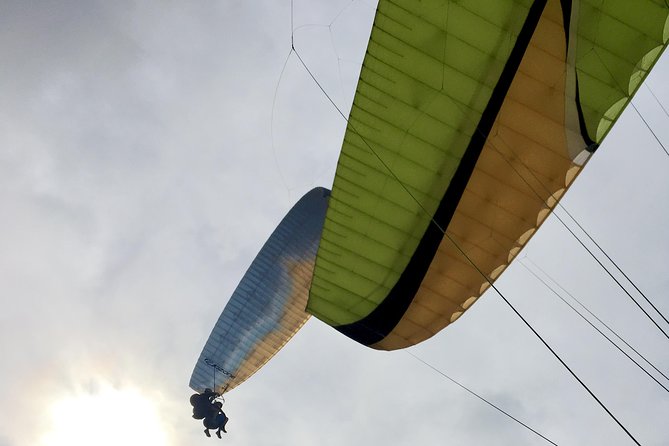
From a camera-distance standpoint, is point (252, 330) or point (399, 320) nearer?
point (399, 320)

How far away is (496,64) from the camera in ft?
25.8

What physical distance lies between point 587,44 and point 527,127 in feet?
5.10

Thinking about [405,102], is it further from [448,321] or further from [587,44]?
Answer: [448,321]

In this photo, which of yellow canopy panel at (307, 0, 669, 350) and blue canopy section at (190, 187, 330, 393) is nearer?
yellow canopy panel at (307, 0, 669, 350)

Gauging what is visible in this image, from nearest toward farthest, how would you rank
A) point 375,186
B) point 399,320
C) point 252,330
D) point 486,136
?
point 486,136 < point 375,186 < point 399,320 < point 252,330

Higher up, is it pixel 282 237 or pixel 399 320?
pixel 282 237

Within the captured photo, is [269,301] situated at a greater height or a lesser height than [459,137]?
greater

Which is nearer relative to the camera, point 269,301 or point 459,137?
point 459,137

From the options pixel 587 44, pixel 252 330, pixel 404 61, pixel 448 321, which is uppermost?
pixel 252 330

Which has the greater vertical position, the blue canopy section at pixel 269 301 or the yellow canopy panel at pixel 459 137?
the blue canopy section at pixel 269 301

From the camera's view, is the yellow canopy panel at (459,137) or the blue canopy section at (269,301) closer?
the yellow canopy panel at (459,137)

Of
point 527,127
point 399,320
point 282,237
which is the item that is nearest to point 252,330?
point 282,237

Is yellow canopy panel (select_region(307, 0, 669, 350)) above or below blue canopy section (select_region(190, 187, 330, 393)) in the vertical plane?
below

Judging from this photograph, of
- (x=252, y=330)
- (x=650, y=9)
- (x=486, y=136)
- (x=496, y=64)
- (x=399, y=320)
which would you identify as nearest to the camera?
(x=650, y=9)
